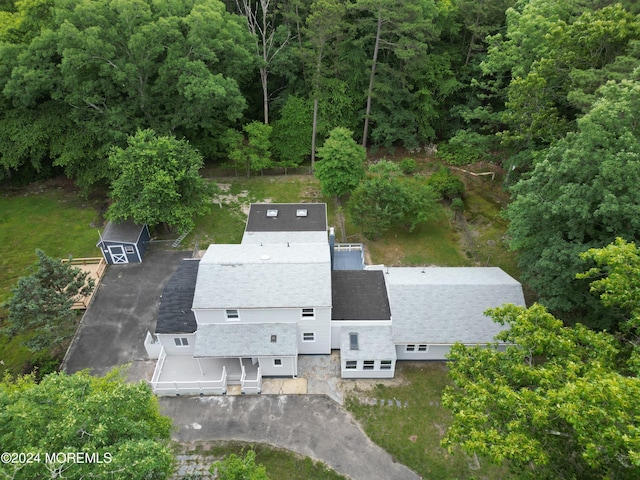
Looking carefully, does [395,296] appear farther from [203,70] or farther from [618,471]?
[203,70]

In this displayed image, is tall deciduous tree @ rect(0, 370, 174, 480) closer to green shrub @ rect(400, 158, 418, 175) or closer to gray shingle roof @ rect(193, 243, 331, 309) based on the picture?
gray shingle roof @ rect(193, 243, 331, 309)

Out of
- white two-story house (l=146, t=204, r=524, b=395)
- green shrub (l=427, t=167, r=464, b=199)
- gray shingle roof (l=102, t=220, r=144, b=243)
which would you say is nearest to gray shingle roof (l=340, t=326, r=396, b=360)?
white two-story house (l=146, t=204, r=524, b=395)

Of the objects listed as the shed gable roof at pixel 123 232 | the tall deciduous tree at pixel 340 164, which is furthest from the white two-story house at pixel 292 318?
the tall deciduous tree at pixel 340 164

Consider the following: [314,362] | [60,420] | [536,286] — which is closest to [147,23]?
[314,362]

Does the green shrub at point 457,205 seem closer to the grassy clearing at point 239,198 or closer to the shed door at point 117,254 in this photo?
the grassy clearing at point 239,198

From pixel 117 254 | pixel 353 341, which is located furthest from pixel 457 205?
pixel 117 254

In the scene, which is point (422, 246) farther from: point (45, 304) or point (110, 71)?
point (110, 71)
